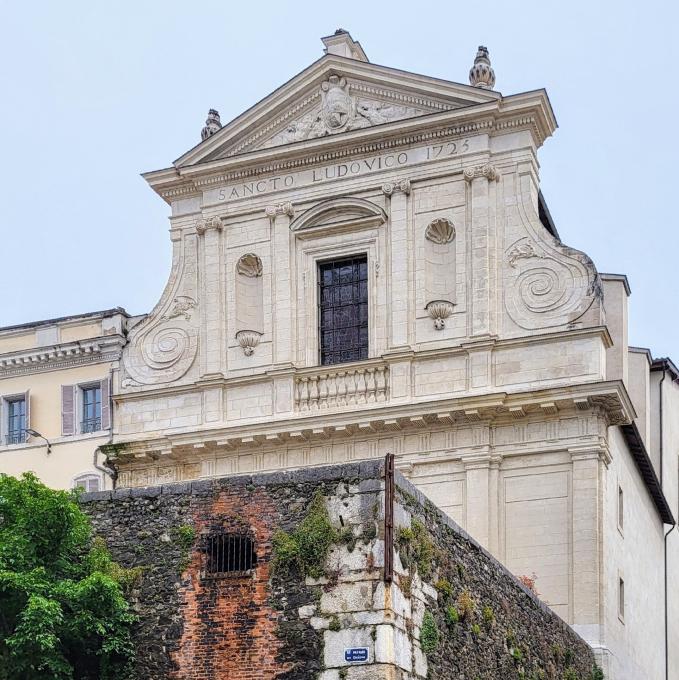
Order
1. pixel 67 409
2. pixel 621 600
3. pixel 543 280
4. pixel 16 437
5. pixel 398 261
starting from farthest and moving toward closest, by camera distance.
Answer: pixel 16 437
pixel 67 409
pixel 398 261
pixel 543 280
pixel 621 600

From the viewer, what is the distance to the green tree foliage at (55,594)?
771 inches

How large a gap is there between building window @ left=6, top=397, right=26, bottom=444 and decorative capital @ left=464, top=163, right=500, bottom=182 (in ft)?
46.1

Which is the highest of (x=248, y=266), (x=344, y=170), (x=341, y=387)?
(x=344, y=170)

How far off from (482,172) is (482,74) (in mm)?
2854

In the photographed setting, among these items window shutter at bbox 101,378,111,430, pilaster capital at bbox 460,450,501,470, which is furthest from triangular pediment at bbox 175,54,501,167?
pilaster capital at bbox 460,450,501,470

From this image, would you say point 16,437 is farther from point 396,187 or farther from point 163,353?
point 396,187

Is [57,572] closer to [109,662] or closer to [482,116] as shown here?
Result: [109,662]

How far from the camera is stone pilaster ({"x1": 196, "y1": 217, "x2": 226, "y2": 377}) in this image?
4231 cm

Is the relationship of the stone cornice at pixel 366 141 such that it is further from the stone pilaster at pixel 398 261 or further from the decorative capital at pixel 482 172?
the stone pilaster at pixel 398 261

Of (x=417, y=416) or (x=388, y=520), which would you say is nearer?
(x=388, y=520)

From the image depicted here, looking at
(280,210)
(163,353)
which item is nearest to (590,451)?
(280,210)

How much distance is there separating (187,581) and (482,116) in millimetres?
22118

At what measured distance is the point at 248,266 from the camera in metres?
42.7

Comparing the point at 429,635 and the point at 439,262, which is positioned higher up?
the point at 439,262
